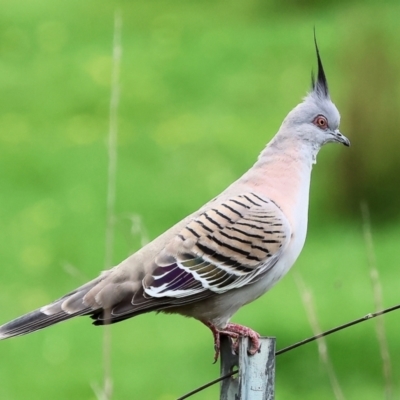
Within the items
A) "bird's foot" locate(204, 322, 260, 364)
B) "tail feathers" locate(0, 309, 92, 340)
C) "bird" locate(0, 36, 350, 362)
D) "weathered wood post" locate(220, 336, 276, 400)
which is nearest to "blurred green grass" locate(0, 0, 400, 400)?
"bird" locate(0, 36, 350, 362)

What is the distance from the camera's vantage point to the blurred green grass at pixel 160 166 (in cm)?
707

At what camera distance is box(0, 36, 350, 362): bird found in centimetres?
339

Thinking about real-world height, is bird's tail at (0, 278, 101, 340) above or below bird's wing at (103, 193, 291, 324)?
below

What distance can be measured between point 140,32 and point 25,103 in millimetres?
2225

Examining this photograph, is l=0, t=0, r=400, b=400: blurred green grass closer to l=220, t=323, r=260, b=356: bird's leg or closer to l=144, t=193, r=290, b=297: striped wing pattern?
l=144, t=193, r=290, b=297: striped wing pattern

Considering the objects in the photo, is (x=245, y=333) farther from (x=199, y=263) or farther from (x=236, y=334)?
(x=199, y=263)

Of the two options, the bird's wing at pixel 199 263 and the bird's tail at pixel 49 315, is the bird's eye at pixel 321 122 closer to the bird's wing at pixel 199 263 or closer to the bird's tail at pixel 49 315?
the bird's wing at pixel 199 263

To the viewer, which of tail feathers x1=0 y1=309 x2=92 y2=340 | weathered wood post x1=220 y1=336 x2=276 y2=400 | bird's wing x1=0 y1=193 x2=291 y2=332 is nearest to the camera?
weathered wood post x1=220 y1=336 x2=276 y2=400

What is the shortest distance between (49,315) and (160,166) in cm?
656

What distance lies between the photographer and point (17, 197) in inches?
370

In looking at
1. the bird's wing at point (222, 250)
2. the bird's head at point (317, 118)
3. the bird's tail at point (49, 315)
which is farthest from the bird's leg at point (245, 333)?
the bird's head at point (317, 118)

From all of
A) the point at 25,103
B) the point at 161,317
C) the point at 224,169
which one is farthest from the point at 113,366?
the point at 25,103

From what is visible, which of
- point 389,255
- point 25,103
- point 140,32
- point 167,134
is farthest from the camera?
point 140,32

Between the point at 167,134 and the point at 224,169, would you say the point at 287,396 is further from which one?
the point at 167,134
